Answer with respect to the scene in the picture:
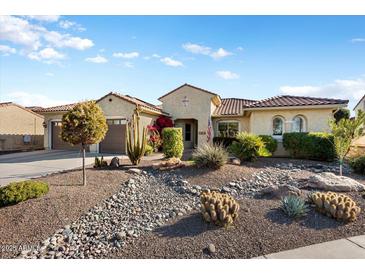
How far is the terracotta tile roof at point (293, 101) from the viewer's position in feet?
49.9

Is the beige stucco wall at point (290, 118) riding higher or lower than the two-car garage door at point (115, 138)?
higher

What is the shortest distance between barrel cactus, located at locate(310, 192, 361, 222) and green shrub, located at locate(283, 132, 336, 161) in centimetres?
745

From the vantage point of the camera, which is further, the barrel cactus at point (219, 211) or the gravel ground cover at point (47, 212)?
the barrel cactus at point (219, 211)

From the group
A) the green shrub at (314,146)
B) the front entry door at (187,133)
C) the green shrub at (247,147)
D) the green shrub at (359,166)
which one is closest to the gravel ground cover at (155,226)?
the green shrub at (247,147)

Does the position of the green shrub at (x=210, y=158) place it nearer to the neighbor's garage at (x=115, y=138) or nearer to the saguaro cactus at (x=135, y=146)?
the saguaro cactus at (x=135, y=146)

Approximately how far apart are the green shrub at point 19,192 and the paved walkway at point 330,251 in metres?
5.96

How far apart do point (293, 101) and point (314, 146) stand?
198 inches

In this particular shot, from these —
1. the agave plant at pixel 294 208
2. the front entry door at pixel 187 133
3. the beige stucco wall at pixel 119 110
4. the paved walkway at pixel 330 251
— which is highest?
the beige stucco wall at pixel 119 110

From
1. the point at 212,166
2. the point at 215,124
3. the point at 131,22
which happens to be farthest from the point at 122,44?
the point at 215,124

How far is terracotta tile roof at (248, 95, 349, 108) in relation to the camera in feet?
49.9

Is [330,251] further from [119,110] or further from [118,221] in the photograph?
[119,110]

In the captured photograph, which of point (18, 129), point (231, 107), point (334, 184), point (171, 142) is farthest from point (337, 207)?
point (18, 129)

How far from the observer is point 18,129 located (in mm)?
24500

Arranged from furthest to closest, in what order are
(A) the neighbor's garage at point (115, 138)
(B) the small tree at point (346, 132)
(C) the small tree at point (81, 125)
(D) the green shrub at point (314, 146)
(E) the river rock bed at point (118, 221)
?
1. (A) the neighbor's garage at point (115, 138)
2. (D) the green shrub at point (314, 146)
3. (B) the small tree at point (346, 132)
4. (C) the small tree at point (81, 125)
5. (E) the river rock bed at point (118, 221)
